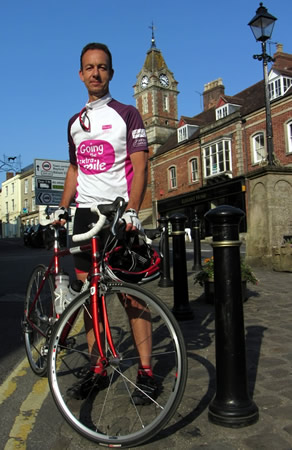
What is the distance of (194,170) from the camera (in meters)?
36.4

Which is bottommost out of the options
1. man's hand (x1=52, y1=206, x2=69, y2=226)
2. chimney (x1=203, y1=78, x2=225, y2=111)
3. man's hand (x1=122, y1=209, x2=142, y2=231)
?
man's hand (x1=122, y1=209, x2=142, y2=231)

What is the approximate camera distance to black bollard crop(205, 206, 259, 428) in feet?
7.56

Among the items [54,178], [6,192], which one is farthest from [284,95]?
[6,192]

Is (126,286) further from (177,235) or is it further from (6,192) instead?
(6,192)

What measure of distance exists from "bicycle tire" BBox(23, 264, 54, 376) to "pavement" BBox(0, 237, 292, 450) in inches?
28.8

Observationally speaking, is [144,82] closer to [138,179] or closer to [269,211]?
[269,211]

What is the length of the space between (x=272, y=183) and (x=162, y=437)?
329 inches

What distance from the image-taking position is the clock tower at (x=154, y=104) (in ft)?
142

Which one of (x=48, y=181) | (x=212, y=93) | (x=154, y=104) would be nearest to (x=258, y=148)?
(x=212, y=93)

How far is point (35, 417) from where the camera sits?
260 cm

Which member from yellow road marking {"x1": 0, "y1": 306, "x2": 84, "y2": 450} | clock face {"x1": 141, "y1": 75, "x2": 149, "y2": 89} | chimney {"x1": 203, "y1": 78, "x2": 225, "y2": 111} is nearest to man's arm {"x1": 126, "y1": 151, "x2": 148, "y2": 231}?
yellow road marking {"x1": 0, "y1": 306, "x2": 84, "y2": 450}

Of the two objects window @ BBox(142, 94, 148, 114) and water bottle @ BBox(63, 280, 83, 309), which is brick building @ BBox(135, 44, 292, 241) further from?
water bottle @ BBox(63, 280, 83, 309)

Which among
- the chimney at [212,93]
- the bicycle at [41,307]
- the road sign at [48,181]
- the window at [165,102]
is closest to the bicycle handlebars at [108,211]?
the bicycle at [41,307]

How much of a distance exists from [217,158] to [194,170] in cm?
361
